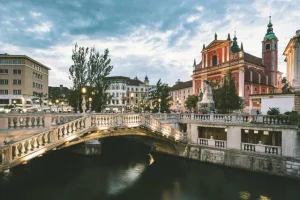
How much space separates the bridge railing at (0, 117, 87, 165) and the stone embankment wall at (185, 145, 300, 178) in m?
13.9

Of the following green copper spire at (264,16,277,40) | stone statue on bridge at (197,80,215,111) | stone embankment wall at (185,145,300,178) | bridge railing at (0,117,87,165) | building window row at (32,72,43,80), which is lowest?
stone embankment wall at (185,145,300,178)

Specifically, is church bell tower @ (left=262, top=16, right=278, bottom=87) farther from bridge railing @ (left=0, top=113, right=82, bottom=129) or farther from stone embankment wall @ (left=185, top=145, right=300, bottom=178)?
bridge railing @ (left=0, top=113, right=82, bottom=129)

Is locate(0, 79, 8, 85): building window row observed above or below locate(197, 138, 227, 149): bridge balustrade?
above

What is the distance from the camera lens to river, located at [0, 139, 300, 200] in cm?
1511

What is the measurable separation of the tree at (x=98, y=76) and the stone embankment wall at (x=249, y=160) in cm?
1308

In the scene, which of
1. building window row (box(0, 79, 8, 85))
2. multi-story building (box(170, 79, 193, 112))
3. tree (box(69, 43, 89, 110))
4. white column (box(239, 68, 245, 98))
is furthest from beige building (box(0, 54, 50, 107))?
white column (box(239, 68, 245, 98))

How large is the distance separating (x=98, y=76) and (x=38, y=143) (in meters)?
Result: 16.1

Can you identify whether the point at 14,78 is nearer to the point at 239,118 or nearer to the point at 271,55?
the point at 239,118

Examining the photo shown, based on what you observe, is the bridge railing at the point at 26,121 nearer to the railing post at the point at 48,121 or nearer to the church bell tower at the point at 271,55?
the railing post at the point at 48,121

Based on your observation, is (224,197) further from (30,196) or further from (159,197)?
(30,196)

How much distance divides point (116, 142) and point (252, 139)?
23430 millimetres

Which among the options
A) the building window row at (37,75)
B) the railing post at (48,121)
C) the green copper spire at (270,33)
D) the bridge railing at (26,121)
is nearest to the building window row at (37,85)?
the building window row at (37,75)

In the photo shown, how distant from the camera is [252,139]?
2069 centimetres

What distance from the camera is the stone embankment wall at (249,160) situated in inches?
656
